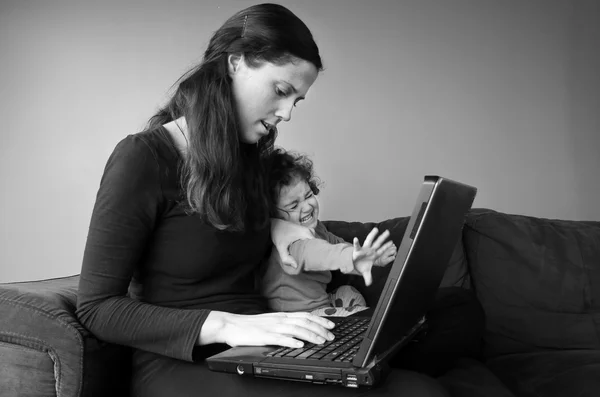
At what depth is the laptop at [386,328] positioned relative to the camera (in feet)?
2.79

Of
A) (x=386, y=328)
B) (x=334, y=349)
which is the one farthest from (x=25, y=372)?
(x=386, y=328)

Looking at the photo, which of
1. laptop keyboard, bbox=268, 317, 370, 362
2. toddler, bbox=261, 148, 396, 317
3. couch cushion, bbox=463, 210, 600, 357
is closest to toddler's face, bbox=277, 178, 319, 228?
toddler, bbox=261, 148, 396, 317

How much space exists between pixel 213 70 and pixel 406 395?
2.54 feet

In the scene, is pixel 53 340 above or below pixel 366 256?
below

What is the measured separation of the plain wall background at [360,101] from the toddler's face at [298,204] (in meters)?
0.71

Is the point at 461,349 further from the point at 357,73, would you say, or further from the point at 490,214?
the point at 357,73

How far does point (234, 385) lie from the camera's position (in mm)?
960

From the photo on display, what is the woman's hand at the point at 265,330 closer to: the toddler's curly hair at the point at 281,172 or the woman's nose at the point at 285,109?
the woman's nose at the point at 285,109

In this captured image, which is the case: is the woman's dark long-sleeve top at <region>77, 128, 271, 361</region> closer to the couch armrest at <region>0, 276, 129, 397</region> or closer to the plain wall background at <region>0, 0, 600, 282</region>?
the couch armrest at <region>0, 276, 129, 397</region>

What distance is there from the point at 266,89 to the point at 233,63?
11cm

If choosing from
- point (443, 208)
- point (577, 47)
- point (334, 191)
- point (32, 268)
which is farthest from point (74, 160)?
point (577, 47)

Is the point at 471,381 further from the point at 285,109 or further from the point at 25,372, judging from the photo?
the point at 25,372

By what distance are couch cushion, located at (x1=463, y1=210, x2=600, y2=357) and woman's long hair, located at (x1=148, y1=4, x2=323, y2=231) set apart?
0.94m

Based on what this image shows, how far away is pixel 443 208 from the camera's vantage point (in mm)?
928
